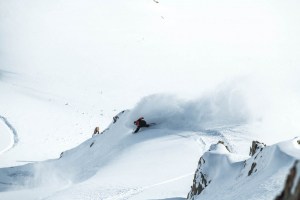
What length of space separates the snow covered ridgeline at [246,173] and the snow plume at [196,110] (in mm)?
6455

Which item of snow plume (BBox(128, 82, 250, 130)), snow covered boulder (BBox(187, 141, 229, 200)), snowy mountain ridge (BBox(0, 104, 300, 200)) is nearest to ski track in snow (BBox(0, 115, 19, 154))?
snowy mountain ridge (BBox(0, 104, 300, 200))

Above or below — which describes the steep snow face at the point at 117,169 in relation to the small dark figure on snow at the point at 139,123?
below

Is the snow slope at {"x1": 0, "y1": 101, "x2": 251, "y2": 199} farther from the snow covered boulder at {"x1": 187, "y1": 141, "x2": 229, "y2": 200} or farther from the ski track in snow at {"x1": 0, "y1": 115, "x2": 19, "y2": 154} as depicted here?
the ski track in snow at {"x1": 0, "y1": 115, "x2": 19, "y2": 154}

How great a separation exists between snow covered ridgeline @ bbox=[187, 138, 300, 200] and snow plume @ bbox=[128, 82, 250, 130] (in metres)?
6.45

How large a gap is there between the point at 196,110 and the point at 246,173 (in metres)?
9.59

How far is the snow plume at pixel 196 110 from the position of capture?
661 inches

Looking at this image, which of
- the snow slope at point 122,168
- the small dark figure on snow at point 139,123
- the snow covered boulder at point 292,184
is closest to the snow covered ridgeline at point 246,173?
the snow slope at point 122,168

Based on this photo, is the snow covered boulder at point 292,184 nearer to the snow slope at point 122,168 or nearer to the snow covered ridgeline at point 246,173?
the snow covered ridgeline at point 246,173

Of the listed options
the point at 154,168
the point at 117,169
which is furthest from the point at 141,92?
the point at 154,168

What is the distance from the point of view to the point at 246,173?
762 cm

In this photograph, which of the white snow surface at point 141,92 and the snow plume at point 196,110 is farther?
the snow plume at point 196,110

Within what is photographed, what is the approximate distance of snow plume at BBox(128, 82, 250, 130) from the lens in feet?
55.1

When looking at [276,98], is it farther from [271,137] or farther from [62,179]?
[62,179]

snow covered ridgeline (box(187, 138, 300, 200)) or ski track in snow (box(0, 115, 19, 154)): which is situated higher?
ski track in snow (box(0, 115, 19, 154))
